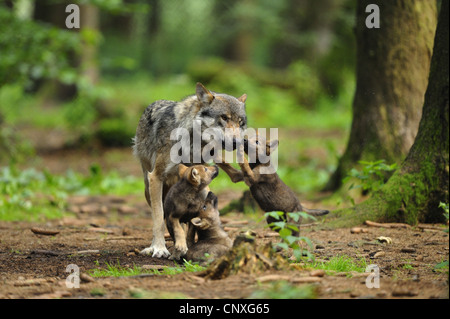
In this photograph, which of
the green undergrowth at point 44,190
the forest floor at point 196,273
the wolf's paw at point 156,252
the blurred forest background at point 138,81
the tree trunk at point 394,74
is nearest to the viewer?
the forest floor at point 196,273

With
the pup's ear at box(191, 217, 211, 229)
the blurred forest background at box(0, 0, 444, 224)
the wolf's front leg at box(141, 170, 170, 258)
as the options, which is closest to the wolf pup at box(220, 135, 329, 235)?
the pup's ear at box(191, 217, 211, 229)

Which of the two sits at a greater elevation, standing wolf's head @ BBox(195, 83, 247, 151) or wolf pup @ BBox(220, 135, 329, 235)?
standing wolf's head @ BBox(195, 83, 247, 151)

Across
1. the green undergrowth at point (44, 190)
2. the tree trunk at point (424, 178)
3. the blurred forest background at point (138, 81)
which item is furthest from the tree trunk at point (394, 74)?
the green undergrowth at point (44, 190)

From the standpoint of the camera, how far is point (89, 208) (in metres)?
9.22

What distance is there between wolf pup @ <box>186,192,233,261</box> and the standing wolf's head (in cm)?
69

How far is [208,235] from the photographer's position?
18.5 feet

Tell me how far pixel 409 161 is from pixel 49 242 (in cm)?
453

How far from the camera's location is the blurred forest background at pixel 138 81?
11602 millimetres

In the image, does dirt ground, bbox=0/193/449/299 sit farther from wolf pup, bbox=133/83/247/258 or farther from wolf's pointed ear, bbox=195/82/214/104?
wolf's pointed ear, bbox=195/82/214/104

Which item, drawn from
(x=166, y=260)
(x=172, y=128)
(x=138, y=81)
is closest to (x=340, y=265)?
(x=166, y=260)

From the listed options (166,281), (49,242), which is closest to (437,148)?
(166,281)

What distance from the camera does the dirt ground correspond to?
411 centimetres

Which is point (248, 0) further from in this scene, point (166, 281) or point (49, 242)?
point (166, 281)

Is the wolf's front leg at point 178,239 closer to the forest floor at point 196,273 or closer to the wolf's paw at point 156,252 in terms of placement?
the forest floor at point 196,273
